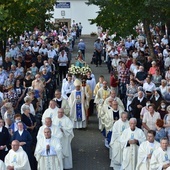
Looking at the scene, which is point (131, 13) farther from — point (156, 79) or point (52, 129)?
Result: point (52, 129)

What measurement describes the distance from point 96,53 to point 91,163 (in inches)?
658

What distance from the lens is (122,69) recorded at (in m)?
22.5

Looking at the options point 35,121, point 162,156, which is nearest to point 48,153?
point 35,121

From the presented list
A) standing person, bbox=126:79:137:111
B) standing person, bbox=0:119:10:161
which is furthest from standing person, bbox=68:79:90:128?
standing person, bbox=0:119:10:161

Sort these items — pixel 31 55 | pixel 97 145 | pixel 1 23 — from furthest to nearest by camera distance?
pixel 31 55
pixel 1 23
pixel 97 145

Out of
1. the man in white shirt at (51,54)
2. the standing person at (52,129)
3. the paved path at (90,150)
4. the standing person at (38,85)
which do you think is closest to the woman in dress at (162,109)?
the paved path at (90,150)

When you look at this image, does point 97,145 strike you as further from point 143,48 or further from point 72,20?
point 72,20

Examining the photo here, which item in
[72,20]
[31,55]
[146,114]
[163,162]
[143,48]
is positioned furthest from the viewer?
[72,20]

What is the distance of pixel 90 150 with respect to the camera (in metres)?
17.4

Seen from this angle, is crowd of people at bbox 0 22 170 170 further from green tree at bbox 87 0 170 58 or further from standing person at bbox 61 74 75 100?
green tree at bbox 87 0 170 58

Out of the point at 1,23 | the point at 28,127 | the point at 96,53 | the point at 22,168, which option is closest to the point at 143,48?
the point at 96,53

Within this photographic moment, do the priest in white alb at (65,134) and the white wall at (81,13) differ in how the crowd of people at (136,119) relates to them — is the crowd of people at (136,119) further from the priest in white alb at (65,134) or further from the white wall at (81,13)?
the white wall at (81,13)

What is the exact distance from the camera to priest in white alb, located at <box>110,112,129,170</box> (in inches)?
615

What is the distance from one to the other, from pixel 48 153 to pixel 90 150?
313cm
